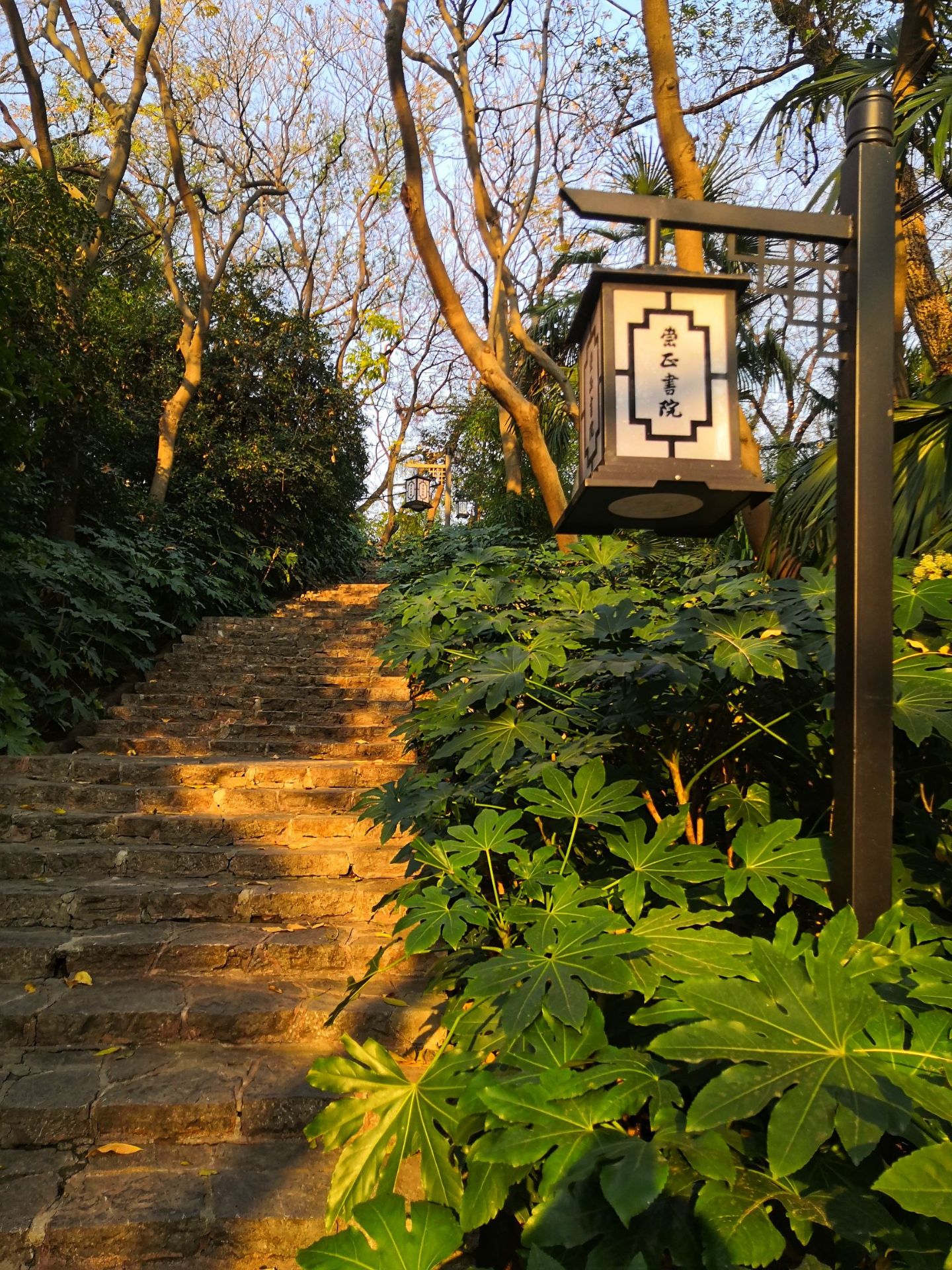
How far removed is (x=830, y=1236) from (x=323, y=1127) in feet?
2.66

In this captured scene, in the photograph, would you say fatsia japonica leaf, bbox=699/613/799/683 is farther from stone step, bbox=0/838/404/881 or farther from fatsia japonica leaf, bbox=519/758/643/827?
stone step, bbox=0/838/404/881

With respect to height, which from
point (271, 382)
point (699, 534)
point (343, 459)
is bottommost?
point (699, 534)

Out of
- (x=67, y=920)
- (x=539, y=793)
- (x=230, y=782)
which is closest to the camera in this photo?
(x=539, y=793)

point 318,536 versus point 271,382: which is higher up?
point 271,382

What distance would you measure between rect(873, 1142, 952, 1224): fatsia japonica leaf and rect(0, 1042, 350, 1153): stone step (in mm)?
1845

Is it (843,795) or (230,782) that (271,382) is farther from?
(843,795)

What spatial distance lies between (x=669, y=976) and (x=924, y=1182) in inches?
20.0

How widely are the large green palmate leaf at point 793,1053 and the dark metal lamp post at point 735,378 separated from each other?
15.6 inches

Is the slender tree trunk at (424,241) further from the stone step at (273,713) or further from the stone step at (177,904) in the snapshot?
the stone step at (177,904)

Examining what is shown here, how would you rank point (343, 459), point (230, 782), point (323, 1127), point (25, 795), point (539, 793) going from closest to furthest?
point (323, 1127)
point (539, 793)
point (25, 795)
point (230, 782)
point (343, 459)

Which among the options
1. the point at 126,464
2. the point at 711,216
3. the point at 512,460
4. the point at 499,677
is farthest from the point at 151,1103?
the point at 512,460

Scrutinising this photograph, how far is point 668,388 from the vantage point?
1.61m

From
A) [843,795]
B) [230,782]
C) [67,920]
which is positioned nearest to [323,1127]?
[843,795]

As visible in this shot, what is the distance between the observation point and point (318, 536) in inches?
508
